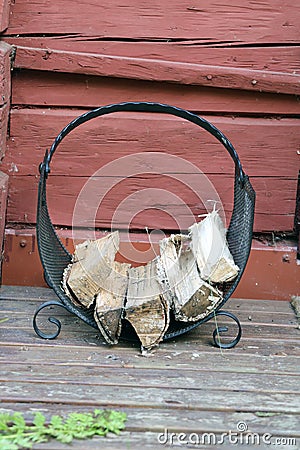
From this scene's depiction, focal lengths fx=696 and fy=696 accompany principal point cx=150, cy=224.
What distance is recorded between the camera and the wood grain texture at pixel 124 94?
266 cm

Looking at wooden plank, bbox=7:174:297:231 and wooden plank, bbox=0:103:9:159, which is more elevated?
wooden plank, bbox=0:103:9:159

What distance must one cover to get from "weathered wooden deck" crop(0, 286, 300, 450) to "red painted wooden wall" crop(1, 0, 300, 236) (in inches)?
21.8

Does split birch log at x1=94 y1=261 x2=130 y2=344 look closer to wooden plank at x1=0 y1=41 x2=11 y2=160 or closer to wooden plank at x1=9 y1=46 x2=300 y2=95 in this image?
wooden plank at x1=0 y1=41 x2=11 y2=160

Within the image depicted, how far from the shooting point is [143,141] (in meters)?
2.69

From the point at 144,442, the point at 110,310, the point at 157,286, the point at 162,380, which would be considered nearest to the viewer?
the point at 144,442

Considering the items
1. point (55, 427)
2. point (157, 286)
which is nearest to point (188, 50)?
point (157, 286)

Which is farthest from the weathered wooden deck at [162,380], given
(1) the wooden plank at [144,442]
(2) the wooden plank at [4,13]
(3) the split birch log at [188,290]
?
(2) the wooden plank at [4,13]

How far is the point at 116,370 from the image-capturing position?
1956 mm

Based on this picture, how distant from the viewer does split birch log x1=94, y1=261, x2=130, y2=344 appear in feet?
6.87

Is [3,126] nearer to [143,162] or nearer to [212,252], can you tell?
[143,162]

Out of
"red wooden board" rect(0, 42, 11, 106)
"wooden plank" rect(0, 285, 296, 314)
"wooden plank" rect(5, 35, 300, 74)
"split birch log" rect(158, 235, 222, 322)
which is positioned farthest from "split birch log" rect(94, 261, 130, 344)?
"wooden plank" rect(5, 35, 300, 74)

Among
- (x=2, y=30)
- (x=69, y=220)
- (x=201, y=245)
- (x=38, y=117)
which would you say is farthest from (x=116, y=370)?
(x=2, y=30)

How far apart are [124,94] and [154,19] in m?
0.30

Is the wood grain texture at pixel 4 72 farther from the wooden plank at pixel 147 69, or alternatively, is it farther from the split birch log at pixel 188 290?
the split birch log at pixel 188 290
